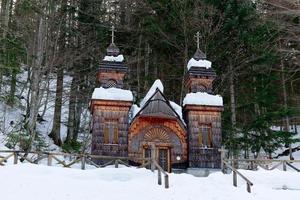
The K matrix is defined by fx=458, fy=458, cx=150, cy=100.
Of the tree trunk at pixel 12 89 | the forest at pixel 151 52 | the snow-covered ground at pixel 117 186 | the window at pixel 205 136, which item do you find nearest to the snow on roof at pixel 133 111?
the window at pixel 205 136

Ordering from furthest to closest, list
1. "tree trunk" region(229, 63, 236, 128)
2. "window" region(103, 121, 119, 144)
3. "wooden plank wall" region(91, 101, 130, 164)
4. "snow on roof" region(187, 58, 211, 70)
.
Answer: "tree trunk" region(229, 63, 236, 128), "snow on roof" region(187, 58, 211, 70), "window" region(103, 121, 119, 144), "wooden plank wall" region(91, 101, 130, 164)

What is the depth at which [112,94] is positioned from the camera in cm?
2111

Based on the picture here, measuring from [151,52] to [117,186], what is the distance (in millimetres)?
16049

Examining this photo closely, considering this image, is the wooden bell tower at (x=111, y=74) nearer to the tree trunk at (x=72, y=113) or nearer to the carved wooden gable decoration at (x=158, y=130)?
the carved wooden gable decoration at (x=158, y=130)

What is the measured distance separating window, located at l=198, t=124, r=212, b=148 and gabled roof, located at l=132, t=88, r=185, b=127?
1.28 meters

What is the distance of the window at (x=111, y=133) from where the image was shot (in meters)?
20.7

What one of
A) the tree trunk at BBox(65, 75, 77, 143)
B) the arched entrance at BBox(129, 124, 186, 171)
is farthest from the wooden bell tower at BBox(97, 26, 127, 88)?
the tree trunk at BBox(65, 75, 77, 143)

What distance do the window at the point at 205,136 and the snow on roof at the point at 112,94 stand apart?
365 cm

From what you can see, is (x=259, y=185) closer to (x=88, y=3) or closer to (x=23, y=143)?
(x=23, y=143)

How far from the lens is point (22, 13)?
25016 millimetres

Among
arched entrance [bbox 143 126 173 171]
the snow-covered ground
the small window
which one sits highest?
the small window

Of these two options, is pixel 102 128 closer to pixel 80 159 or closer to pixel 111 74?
pixel 80 159

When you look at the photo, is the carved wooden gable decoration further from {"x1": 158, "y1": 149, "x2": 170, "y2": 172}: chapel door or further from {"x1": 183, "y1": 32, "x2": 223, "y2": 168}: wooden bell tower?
{"x1": 183, "y1": 32, "x2": 223, "y2": 168}: wooden bell tower

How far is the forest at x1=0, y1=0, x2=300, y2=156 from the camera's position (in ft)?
80.3
